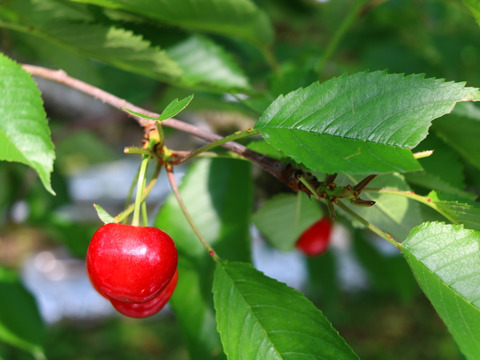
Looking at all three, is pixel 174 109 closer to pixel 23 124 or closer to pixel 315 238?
pixel 23 124

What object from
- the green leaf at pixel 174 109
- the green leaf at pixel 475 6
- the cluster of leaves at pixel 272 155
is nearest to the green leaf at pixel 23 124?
the cluster of leaves at pixel 272 155

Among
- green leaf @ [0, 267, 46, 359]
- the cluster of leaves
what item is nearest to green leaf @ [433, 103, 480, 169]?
the cluster of leaves

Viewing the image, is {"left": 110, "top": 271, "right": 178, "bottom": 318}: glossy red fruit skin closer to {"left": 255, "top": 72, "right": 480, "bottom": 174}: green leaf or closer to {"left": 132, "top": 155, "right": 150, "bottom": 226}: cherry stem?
{"left": 132, "top": 155, "right": 150, "bottom": 226}: cherry stem

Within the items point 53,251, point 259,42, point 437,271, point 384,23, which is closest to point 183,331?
point 437,271

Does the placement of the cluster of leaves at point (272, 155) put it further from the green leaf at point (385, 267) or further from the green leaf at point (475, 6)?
the green leaf at point (385, 267)

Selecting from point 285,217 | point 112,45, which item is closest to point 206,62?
point 112,45

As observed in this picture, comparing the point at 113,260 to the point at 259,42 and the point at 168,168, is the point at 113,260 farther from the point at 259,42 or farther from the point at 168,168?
the point at 259,42
